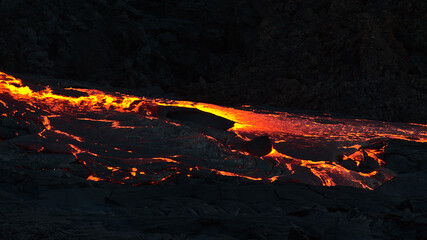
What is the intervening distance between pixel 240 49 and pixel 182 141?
7.06m

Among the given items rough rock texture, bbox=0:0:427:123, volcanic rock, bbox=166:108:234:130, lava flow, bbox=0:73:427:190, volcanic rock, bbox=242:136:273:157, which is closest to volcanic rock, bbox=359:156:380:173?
lava flow, bbox=0:73:427:190

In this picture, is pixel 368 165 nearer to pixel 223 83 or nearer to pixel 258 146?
pixel 258 146

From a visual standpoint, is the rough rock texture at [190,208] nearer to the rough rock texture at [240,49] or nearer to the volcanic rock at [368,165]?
the volcanic rock at [368,165]

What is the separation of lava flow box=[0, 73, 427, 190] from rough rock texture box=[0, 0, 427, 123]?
2.55 metres

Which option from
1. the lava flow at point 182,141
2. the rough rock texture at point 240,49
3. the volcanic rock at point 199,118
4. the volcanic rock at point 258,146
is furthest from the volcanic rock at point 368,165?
the rough rock texture at point 240,49

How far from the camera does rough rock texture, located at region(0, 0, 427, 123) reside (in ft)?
30.6

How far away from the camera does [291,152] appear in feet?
17.5

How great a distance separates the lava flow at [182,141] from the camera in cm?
458

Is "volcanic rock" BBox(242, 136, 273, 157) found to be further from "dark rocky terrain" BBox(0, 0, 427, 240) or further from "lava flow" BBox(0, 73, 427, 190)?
"dark rocky terrain" BBox(0, 0, 427, 240)

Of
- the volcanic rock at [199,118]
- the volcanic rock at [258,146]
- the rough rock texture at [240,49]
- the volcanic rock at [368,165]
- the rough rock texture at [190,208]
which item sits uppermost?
the rough rock texture at [240,49]

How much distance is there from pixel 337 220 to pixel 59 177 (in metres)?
2.44

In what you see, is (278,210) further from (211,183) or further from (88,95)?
(88,95)

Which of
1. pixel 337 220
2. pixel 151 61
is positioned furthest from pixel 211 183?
pixel 151 61

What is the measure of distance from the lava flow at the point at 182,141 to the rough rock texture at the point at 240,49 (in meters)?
2.55
